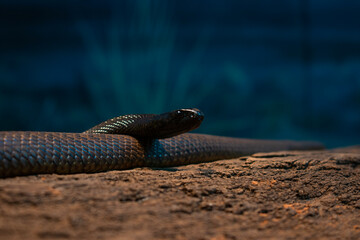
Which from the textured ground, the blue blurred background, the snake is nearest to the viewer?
the textured ground

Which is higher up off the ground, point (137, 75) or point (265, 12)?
point (265, 12)

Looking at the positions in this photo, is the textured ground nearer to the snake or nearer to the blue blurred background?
the snake

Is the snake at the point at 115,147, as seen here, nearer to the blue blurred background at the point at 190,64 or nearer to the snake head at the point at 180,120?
the snake head at the point at 180,120

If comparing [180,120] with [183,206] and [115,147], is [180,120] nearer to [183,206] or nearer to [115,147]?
[115,147]

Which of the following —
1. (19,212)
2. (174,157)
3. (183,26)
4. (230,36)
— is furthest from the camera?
(230,36)

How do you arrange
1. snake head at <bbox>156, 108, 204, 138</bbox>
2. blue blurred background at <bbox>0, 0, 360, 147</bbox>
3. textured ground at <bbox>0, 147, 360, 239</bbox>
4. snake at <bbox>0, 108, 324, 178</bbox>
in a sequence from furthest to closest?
blue blurred background at <bbox>0, 0, 360, 147</bbox> < snake head at <bbox>156, 108, 204, 138</bbox> < snake at <bbox>0, 108, 324, 178</bbox> < textured ground at <bbox>0, 147, 360, 239</bbox>

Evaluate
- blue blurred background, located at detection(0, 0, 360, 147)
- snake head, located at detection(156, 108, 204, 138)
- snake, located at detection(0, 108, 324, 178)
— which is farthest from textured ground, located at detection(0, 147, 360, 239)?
blue blurred background, located at detection(0, 0, 360, 147)

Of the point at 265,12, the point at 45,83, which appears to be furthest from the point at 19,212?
the point at 265,12

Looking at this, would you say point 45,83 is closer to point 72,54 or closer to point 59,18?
point 72,54
